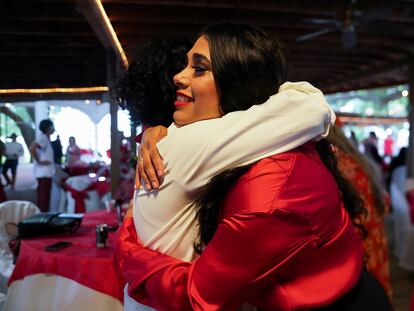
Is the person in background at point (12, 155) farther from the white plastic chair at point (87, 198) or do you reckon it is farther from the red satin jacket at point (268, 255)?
the red satin jacket at point (268, 255)

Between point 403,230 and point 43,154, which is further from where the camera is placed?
point 403,230

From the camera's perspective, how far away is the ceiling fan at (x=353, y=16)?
3.19 meters

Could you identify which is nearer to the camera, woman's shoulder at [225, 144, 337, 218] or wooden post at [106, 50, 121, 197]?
woman's shoulder at [225, 144, 337, 218]

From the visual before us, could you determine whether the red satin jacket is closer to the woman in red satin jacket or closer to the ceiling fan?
the woman in red satin jacket

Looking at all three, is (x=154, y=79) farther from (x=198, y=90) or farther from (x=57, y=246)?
(x=57, y=246)

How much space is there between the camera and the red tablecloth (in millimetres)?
1369

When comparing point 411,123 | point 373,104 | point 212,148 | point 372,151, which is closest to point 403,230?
point 411,123

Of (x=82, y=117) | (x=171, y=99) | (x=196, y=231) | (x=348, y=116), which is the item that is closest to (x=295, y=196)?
(x=196, y=231)

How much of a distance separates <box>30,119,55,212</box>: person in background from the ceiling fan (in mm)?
2609

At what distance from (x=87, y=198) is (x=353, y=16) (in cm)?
289

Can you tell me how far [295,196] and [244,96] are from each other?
25 centimetres

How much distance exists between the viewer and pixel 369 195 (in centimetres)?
162

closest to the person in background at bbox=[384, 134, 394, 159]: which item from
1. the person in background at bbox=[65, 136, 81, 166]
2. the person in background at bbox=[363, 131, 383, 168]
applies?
the person in background at bbox=[363, 131, 383, 168]

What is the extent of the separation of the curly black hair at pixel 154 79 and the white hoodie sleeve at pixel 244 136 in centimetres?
40
